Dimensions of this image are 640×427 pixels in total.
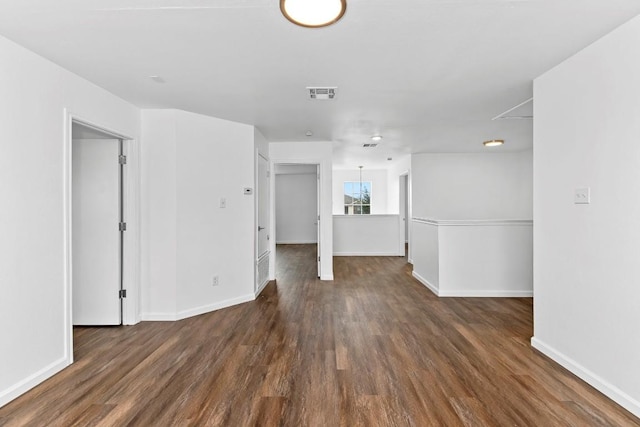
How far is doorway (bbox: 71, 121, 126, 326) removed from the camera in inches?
130

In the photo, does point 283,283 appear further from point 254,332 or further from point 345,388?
point 345,388

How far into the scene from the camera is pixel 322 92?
119 inches

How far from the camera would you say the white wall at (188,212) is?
3.55m

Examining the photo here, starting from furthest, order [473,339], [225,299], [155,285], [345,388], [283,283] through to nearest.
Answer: [283,283], [225,299], [155,285], [473,339], [345,388]

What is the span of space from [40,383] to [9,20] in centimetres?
237

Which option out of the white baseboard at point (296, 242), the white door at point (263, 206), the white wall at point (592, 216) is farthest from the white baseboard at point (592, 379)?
the white baseboard at point (296, 242)

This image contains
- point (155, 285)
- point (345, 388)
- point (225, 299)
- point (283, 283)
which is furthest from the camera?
point (283, 283)

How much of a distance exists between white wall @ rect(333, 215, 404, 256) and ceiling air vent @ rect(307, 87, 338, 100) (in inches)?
195

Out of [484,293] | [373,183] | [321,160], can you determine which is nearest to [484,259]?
[484,293]

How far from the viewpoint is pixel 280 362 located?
252 centimetres

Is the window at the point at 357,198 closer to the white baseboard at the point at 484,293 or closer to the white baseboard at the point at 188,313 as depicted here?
the white baseboard at the point at 484,293

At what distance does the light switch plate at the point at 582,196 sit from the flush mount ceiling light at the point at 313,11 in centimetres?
206

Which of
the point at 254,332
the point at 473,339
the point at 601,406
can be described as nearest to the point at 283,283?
the point at 254,332

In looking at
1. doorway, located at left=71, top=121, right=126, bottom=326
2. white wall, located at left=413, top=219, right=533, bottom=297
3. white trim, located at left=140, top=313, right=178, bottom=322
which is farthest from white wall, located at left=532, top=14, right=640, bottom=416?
doorway, located at left=71, top=121, right=126, bottom=326
